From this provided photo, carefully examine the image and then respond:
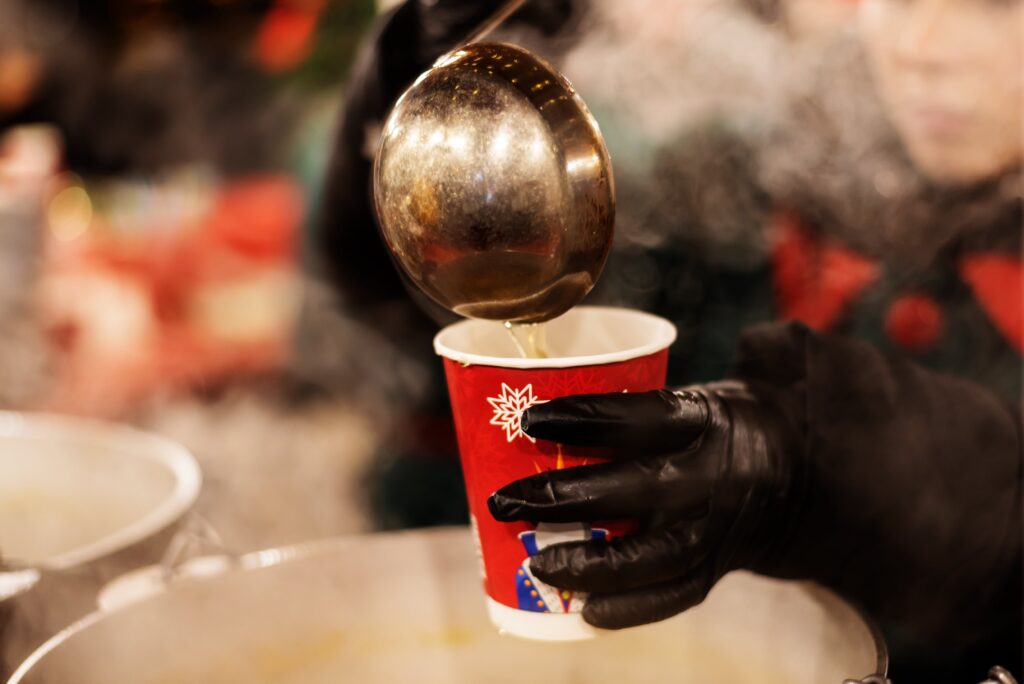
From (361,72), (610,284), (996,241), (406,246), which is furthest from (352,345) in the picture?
(406,246)

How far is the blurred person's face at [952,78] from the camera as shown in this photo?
4.09 feet

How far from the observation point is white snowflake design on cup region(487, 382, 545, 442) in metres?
0.61

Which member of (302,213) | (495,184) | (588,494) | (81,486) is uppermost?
(495,184)

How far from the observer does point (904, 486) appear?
0.93 meters

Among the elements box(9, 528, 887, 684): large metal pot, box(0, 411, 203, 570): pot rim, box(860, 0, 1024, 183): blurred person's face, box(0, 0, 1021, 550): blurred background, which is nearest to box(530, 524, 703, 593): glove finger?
box(9, 528, 887, 684): large metal pot

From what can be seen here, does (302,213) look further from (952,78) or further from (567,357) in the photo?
(567,357)

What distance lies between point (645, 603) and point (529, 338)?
21cm

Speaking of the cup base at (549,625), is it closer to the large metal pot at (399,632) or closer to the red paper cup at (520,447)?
the red paper cup at (520,447)

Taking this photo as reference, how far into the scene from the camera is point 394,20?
942 mm

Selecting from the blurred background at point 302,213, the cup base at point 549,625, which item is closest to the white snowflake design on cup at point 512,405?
the cup base at point 549,625

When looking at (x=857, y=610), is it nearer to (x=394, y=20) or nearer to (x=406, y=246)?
→ (x=406, y=246)

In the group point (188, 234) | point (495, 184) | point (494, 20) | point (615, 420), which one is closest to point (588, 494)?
point (615, 420)

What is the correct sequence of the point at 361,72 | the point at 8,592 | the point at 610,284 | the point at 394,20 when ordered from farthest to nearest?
1. the point at 610,284
2. the point at 361,72
3. the point at 394,20
4. the point at 8,592

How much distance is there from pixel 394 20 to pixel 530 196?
47 centimetres
